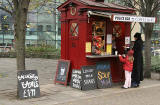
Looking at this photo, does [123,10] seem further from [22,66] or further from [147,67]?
[22,66]

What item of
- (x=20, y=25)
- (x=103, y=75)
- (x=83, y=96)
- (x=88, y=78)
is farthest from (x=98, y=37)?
(x=20, y=25)

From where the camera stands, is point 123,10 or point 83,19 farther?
point 123,10

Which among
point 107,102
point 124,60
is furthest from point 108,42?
point 107,102

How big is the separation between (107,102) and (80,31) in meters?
2.97

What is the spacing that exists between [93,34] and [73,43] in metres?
0.82

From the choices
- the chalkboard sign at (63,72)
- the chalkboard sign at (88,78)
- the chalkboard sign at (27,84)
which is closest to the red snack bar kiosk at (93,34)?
the chalkboard sign at (63,72)

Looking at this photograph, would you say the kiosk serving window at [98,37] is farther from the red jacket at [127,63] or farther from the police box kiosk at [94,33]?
the red jacket at [127,63]

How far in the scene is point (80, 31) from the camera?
8773 mm

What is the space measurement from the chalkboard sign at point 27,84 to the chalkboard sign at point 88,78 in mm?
1706

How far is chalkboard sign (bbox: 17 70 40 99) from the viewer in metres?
7.02

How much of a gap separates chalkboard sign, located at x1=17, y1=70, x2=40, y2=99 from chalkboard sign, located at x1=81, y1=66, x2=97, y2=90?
1706 mm

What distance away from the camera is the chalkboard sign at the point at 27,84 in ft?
23.0

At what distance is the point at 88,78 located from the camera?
838cm

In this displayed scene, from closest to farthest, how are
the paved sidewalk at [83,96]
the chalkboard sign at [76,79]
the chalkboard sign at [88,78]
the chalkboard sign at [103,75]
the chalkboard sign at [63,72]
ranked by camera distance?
the paved sidewalk at [83,96], the chalkboard sign at [88,78], the chalkboard sign at [76,79], the chalkboard sign at [103,75], the chalkboard sign at [63,72]
